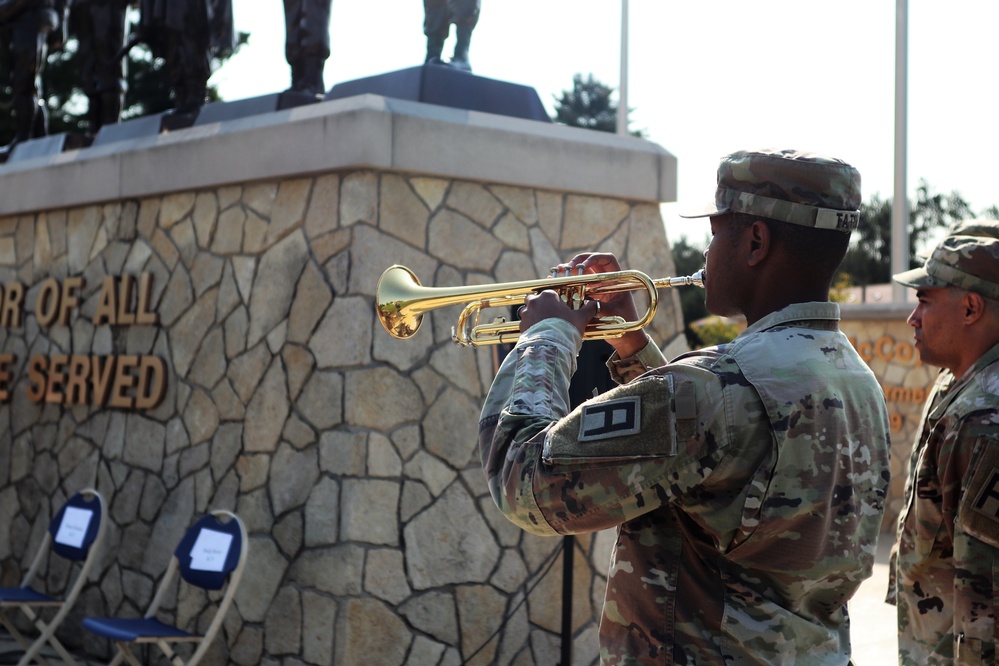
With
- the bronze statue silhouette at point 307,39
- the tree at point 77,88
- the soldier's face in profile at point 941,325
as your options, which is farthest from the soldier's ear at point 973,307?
the tree at point 77,88

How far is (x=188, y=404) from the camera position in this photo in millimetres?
6352

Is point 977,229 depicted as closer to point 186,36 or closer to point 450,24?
point 450,24

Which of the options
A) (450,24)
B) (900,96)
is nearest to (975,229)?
(450,24)

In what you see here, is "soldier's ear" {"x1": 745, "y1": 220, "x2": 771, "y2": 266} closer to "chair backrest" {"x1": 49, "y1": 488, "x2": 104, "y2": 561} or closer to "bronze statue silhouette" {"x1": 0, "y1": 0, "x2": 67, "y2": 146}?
"chair backrest" {"x1": 49, "y1": 488, "x2": 104, "y2": 561}

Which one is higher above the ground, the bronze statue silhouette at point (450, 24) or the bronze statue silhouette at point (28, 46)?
the bronze statue silhouette at point (28, 46)

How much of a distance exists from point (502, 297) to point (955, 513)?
1.39 m

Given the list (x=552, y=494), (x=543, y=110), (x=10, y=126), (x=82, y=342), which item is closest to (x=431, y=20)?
(x=543, y=110)

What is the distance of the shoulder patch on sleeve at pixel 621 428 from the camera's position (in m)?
1.95

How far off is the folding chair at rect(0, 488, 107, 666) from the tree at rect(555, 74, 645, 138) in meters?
A: 30.1

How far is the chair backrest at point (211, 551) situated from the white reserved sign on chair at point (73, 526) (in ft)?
2.79

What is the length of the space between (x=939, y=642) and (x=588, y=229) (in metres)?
3.44

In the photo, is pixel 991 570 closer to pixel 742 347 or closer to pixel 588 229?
pixel 742 347

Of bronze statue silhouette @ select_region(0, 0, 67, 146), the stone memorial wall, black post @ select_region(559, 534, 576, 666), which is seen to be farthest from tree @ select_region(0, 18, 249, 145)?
black post @ select_region(559, 534, 576, 666)

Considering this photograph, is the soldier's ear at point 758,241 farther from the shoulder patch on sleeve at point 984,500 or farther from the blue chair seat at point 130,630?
the blue chair seat at point 130,630
